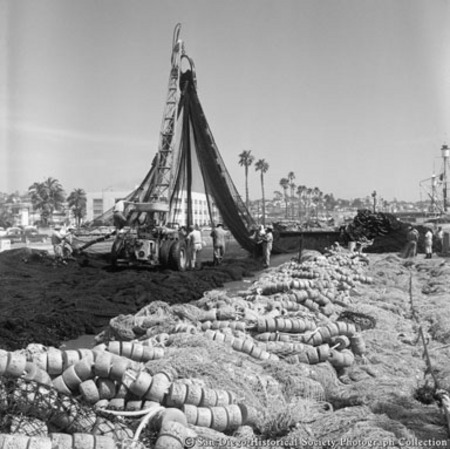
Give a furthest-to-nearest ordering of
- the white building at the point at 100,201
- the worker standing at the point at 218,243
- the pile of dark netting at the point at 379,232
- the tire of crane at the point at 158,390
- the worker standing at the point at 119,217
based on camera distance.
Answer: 1. the white building at the point at 100,201
2. the pile of dark netting at the point at 379,232
3. the worker standing at the point at 218,243
4. the worker standing at the point at 119,217
5. the tire of crane at the point at 158,390

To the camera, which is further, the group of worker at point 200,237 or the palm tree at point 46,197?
the palm tree at point 46,197

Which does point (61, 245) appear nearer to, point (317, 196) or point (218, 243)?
point (218, 243)

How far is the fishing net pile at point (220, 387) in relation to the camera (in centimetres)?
318

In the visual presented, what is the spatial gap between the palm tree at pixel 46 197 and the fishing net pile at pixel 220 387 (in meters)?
71.6

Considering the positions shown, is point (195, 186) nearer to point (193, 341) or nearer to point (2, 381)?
point (193, 341)

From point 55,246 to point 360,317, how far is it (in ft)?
35.0

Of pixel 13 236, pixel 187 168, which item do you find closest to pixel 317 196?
pixel 13 236

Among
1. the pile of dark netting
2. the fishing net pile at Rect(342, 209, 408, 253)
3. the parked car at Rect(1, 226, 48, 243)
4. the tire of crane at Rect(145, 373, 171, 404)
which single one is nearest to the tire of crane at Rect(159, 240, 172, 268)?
the tire of crane at Rect(145, 373, 171, 404)

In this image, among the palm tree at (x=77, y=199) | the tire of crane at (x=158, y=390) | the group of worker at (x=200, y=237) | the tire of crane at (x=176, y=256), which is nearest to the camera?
the tire of crane at (x=158, y=390)

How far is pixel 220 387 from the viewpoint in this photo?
4.02 meters

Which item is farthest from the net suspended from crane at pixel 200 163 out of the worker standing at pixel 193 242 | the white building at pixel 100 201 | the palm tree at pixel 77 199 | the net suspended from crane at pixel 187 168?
the palm tree at pixel 77 199

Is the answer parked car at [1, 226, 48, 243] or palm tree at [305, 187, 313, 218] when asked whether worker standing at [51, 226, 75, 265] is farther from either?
palm tree at [305, 187, 313, 218]

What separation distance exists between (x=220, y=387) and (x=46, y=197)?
7559cm

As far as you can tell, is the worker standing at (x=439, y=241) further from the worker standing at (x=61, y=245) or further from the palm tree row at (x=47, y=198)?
the palm tree row at (x=47, y=198)
